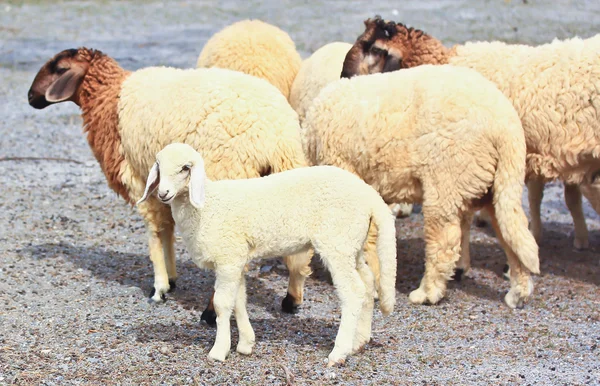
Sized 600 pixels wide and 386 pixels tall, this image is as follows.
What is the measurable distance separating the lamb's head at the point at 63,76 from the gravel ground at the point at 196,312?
4.59 feet

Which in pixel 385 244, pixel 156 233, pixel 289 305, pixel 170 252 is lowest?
pixel 289 305

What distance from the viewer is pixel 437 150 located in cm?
634

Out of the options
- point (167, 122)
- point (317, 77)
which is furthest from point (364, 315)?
point (317, 77)

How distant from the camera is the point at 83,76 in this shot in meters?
7.21

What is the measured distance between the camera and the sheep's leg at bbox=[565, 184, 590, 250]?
820cm

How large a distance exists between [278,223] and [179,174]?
2.13ft

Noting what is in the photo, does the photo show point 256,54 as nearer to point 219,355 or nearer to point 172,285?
point 172,285

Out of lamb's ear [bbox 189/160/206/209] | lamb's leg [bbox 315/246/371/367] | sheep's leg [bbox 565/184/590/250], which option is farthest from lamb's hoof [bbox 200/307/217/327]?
sheep's leg [bbox 565/184/590/250]

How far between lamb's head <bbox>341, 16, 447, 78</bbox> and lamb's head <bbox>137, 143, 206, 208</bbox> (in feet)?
10.5

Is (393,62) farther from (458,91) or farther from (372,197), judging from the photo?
(372,197)

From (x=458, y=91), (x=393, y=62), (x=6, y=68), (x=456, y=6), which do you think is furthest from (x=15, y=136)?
(x=456, y=6)

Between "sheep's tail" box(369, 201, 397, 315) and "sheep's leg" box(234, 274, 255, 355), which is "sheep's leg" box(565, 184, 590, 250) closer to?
"sheep's tail" box(369, 201, 397, 315)

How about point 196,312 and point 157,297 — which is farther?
point 157,297

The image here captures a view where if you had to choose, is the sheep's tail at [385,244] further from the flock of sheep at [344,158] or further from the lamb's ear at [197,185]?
the lamb's ear at [197,185]
